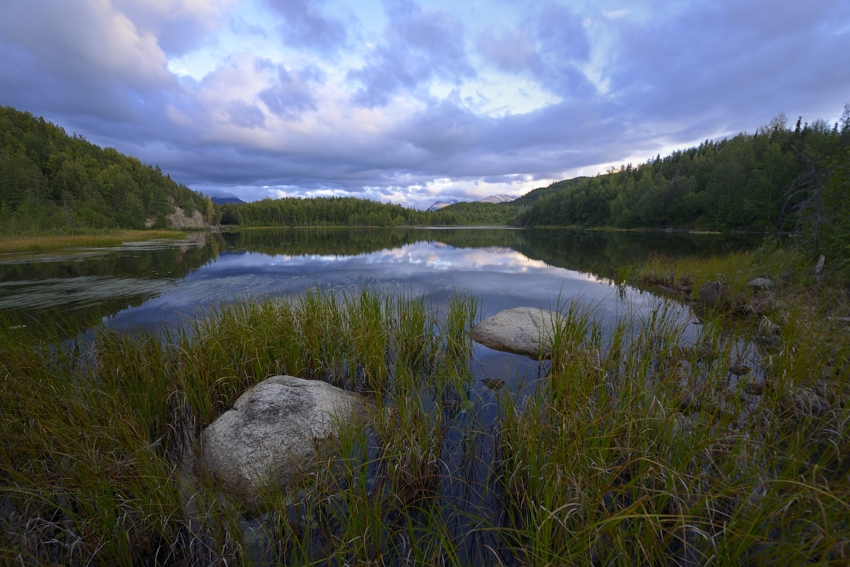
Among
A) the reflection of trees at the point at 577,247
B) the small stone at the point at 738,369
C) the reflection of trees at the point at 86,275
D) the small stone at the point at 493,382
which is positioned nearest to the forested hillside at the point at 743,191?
the reflection of trees at the point at 577,247

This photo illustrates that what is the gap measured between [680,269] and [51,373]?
16426 mm

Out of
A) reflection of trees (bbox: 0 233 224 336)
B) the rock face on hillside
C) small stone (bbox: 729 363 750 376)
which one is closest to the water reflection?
reflection of trees (bbox: 0 233 224 336)

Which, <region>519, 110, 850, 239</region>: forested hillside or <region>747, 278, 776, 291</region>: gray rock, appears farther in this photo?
<region>519, 110, 850, 239</region>: forested hillside

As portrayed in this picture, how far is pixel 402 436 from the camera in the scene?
113 inches

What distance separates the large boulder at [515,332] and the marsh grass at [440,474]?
1319mm

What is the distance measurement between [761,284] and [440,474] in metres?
11.0

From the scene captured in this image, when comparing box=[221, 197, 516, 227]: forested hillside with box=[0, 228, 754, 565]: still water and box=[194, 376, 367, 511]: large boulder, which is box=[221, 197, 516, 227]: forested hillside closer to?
box=[0, 228, 754, 565]: still water

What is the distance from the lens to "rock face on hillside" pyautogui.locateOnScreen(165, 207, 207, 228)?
278ft

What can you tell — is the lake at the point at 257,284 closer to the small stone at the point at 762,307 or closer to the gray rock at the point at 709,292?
the gray rock at the point at 709,292

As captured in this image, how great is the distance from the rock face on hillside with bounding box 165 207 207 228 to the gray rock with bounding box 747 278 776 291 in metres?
103

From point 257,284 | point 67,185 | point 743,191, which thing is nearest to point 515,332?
point 257,284

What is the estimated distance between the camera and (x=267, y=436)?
3127 millimetres

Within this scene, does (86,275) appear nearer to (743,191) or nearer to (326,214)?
(743,191)

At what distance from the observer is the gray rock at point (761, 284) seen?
28.7ft
